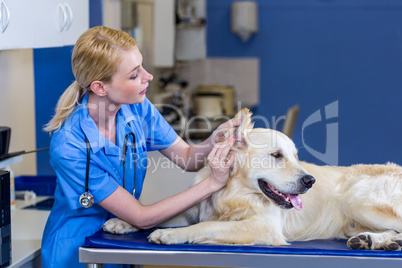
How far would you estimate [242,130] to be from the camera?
1.79 m

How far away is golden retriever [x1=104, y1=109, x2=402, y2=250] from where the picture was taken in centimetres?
166

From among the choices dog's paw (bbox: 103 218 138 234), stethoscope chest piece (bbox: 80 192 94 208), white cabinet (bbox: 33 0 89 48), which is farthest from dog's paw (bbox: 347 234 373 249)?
white cabinet (bbox: 33 0 89 48)

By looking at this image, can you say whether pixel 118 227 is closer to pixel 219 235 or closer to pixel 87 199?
pixel 87 199

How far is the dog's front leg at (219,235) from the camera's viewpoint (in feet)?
5.30

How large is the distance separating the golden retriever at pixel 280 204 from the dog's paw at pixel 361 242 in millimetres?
46

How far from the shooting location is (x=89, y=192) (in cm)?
Result: 167

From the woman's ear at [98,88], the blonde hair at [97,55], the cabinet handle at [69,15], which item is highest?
the cabinet handle at [69,15]

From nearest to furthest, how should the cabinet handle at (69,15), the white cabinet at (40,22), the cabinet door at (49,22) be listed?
the white cabinet at (40,22) < the cabinet door at (49,22) < the cabinet handle at (69,15)

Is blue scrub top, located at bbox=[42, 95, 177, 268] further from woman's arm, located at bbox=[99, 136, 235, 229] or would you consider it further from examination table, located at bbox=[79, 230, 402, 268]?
examination table, located at bbox=[79, 230, 402, 268]

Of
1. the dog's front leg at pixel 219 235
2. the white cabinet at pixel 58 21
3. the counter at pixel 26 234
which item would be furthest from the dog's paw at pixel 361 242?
the white cabinet at pixel 58 21

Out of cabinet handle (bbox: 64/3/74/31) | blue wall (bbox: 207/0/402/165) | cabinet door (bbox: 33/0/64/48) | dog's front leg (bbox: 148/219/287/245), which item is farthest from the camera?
blue wall (bbox: 207/0/402/165)

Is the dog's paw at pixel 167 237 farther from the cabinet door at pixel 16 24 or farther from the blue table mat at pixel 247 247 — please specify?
the cabinet door at pixel 16 24

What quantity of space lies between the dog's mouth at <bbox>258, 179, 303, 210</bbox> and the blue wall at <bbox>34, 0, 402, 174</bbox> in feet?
12.2

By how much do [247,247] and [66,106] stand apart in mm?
757
